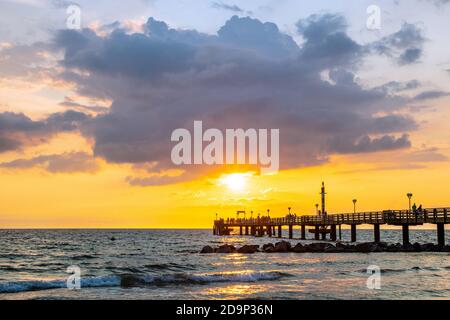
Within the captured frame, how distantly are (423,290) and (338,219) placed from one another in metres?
45.5

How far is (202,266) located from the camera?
39062 millimetres

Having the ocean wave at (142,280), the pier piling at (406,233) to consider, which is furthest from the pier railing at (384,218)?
the ocean wave at (142,280)

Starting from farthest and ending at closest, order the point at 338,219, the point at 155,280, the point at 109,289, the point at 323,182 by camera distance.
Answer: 1. the point at 323,182
2. the point at 338,219
3. the point at 155,280
4. the point at 109,289

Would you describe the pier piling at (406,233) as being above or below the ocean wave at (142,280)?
above

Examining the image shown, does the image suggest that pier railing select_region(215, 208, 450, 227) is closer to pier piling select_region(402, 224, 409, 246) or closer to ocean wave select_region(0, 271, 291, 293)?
pier piling select_region(402, 224, 409, 246)

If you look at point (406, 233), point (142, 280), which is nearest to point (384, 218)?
point (406, 233)

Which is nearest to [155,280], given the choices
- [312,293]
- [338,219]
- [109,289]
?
[109,289]

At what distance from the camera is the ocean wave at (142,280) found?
27.4 metres

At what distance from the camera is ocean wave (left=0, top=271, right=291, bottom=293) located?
27384mm

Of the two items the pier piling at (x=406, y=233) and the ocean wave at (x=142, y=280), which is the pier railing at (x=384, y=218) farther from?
the ocean wave at (x=142, y=280)

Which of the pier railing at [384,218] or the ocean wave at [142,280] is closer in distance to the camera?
the ocean wave at [142,280]

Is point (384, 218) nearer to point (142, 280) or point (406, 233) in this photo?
point (406, 233)

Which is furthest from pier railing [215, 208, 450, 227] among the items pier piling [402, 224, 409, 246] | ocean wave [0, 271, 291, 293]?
ocean wave [0, 271, 291, 293]
